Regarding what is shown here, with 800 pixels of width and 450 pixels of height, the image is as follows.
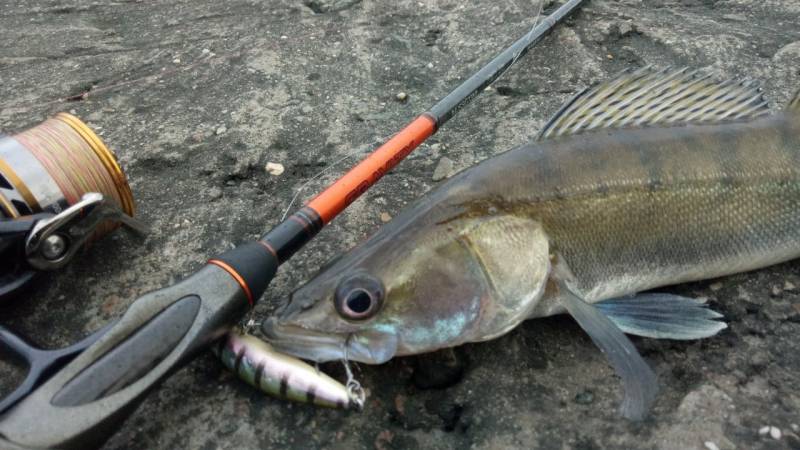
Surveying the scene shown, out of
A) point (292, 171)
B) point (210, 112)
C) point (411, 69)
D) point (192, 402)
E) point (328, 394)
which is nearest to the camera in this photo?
point (328, 394)

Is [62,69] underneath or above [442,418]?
above

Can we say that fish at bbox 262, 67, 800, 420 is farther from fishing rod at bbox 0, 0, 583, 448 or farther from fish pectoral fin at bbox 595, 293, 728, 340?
fishing rod at bbox 0, 0, 583, 448

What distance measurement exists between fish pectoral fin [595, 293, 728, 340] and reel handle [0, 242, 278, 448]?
1318 millimetres

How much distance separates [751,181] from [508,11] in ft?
7.69

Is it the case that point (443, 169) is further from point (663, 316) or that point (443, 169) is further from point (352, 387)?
point (352, 387)

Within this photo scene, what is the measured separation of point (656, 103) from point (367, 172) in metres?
1.26

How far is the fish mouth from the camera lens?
2096mm

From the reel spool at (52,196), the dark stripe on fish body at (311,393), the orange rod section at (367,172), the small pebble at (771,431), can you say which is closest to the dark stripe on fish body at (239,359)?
the dark stripe on fish body at (311,393)

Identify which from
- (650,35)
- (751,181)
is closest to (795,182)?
(751,181)

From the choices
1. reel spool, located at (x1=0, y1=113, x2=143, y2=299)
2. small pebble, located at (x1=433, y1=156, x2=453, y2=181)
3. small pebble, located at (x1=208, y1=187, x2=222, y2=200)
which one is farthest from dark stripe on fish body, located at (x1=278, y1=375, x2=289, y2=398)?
small pebble, located at (x1=433, y1=156, x2=453, y2=181)

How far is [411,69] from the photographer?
12.9 feet

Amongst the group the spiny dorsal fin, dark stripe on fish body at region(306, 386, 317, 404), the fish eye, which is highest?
the spiny dorsal fin

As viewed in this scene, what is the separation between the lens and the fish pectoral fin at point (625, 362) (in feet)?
6.72

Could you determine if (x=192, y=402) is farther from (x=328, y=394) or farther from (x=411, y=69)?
(x=411, y=69)
